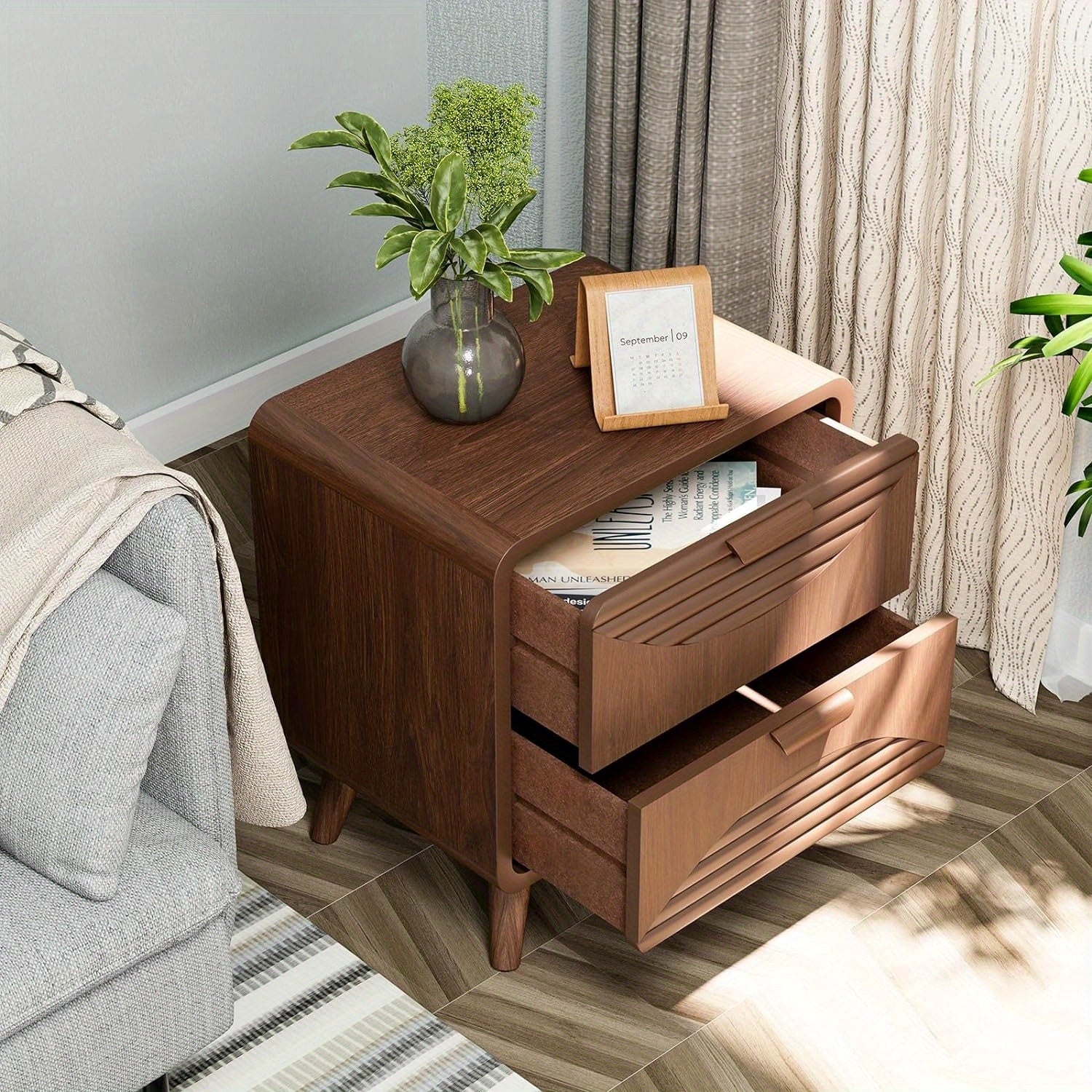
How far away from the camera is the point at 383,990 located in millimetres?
1903

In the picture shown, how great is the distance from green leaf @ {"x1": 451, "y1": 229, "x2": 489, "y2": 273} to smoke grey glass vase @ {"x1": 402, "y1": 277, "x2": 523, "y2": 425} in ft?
0.21

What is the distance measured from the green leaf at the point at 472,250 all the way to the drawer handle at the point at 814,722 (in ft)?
1.93

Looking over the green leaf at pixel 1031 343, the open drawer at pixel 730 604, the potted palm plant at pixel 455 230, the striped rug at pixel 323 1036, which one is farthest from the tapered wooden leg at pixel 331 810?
the green leaf at pixel 1031 343

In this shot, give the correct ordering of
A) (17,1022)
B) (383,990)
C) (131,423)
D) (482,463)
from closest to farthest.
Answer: (17,1022), (482,463), (383,990), (131,423)

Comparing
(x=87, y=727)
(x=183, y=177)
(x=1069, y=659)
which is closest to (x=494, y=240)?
(x=87, y=727)

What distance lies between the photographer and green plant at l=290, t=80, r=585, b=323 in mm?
1658

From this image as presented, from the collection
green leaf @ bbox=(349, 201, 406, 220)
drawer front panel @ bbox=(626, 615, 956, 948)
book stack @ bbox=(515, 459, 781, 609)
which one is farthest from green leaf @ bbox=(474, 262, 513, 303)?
drawer front panel @ bbox=(626, 615, 956, 948)

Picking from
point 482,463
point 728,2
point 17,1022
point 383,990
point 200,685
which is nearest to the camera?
point 17,1022

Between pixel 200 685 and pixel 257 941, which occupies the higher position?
pixel 200 685

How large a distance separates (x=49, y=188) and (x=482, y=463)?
101cm

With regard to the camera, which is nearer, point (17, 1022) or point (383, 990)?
point (17, 1022)

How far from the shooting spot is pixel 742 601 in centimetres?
175

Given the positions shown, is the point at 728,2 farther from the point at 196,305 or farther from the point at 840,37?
the point at 196,305

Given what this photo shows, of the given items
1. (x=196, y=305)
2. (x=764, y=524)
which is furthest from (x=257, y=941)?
(x=196, y=305)
